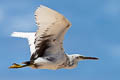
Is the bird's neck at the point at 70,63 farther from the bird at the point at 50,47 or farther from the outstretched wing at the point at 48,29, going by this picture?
the outstretched wing at the point at 48,29

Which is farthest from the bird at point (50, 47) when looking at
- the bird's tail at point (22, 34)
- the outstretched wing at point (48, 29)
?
the bird's tail at point (22, 34)

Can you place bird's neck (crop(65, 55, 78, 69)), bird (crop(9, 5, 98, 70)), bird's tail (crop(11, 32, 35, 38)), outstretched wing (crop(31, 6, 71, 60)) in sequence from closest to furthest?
outstretched wing (crop(31, 6, 71, 60)), bird (crop(9, 5, 98, 70)), bird's neck (crop(65, 55, 78, 69)), bird's tail (crop(11, 32, 35, 38))

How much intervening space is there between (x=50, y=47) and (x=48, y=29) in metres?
0.91

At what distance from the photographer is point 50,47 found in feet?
35.5

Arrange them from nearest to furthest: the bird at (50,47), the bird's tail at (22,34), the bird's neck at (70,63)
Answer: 1. the bird at (50,47)
2. the bird's neck at (70,63)
3. the bird's tail at (22,34)

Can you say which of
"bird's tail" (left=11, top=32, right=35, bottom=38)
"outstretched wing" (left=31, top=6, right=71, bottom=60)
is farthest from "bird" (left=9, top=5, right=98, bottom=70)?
"bird's tail" (left=11, top=32, right=35, bottom=38)

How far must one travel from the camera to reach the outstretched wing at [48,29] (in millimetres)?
9391

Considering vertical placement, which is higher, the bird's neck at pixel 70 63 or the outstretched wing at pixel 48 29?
the outstretched wing at pixel 48 29

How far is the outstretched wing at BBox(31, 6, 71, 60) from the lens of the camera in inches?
370

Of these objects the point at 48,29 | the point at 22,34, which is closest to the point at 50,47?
the point at 48,29

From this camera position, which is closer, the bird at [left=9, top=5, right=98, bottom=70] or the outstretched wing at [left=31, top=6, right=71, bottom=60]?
the outstretched wing at [left=31, top=6, right=71, bottom=60]

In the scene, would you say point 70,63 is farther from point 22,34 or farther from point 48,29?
point 22,34

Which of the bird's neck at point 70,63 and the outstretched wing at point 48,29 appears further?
the bird's neck at point 70,63

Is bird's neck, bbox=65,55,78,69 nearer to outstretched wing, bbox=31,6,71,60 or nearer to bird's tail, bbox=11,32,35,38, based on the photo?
outstretched wing, bbox=31,6,71,60
